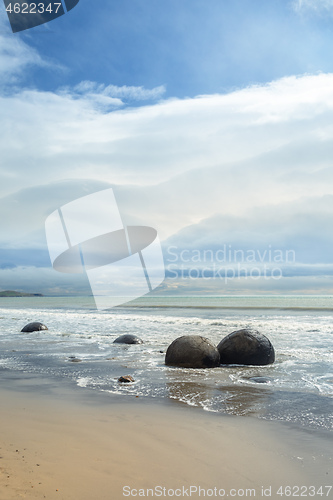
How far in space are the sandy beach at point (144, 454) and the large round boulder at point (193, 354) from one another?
3.54 metres

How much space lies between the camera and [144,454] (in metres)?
3.83

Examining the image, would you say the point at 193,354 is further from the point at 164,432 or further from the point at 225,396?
the point at 164,432

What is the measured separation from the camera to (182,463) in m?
3.64

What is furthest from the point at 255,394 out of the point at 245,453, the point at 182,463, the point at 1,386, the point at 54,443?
the point at 1,386

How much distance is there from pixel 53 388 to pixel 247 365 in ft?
15.7

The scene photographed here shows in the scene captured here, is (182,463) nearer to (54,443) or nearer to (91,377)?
(54,443)

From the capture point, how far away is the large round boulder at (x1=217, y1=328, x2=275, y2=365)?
9578 mm

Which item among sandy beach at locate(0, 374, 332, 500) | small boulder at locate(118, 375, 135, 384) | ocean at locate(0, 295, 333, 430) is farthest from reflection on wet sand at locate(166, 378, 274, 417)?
small boulder at locate(118, 375, 135, 384)

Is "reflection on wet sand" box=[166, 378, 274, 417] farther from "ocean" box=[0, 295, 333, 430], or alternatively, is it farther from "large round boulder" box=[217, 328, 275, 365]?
"large round boulder" box=[217, 328, 275, 365]

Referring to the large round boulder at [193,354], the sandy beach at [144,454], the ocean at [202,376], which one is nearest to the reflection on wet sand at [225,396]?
the ocean at [202,376]

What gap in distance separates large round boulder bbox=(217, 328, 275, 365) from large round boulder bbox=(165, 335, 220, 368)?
0.40m

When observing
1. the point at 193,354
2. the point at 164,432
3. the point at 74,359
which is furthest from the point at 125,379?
the point at 74,359

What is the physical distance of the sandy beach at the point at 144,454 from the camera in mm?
3123

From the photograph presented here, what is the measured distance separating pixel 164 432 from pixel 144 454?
2.29ft
